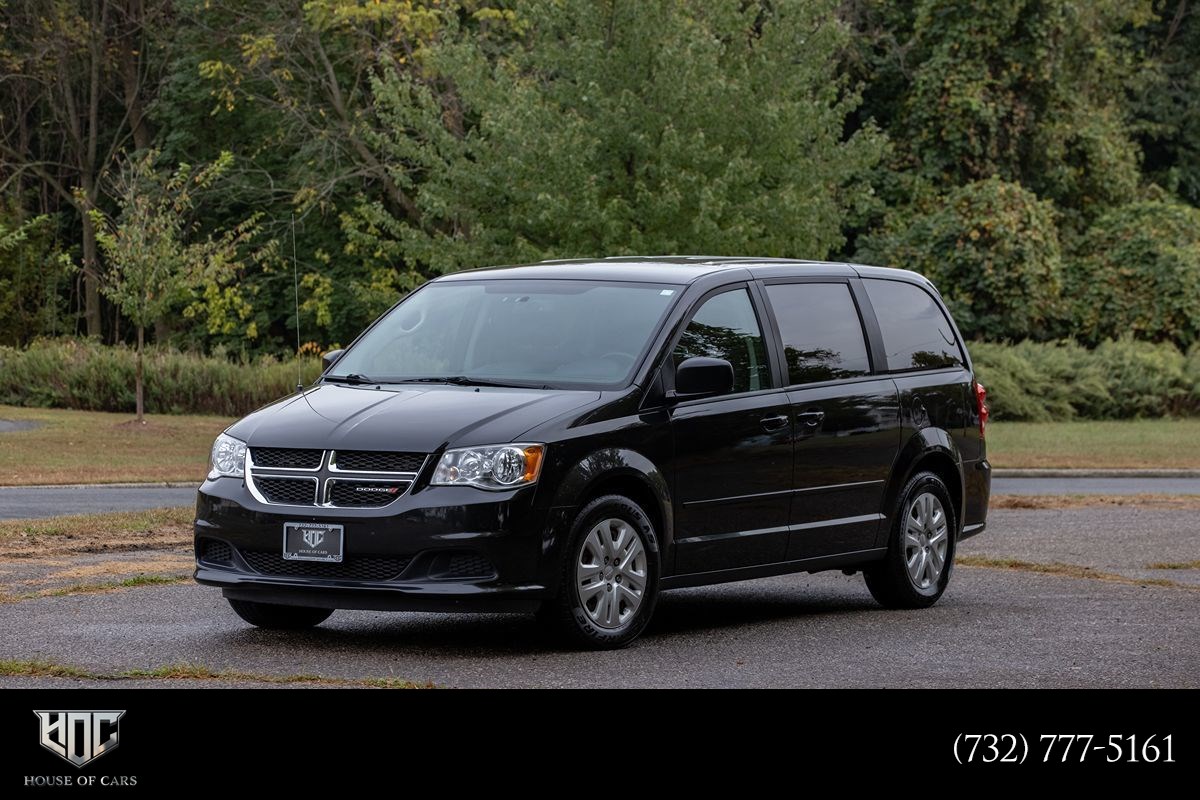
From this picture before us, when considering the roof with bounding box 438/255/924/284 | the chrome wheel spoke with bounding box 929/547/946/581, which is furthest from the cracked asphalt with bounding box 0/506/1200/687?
the roof with bounding box 438/255/924/284

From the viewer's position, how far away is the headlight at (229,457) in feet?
30.9

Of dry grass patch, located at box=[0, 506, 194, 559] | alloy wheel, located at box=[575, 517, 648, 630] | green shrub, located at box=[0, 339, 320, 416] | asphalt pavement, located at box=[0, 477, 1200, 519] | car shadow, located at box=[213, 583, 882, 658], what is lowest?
green shrub, located at box=[0, 339, 320, 416]

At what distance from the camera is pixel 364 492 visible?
898cm

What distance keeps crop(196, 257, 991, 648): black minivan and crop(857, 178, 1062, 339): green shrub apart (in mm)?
30631

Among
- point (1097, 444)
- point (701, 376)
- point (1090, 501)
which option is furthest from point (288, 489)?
point (1097, 444)

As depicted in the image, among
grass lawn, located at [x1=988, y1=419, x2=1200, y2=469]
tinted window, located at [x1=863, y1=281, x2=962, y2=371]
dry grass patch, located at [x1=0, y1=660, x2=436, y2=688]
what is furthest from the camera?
grass lawn, located at [x1=988, y1=419, x2=1200, y2=469]

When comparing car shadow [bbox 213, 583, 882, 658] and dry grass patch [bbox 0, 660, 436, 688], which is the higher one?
dry grass patch [bbox 0, 660, 436, 688]

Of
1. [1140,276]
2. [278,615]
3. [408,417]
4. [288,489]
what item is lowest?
[1140,276]

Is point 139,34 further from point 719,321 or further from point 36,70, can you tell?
point 719,321

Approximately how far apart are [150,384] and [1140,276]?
2098 cm

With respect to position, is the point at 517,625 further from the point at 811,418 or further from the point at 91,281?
the point at 91,281

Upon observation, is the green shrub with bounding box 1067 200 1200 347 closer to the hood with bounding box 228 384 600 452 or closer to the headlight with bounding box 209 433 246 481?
the hood with bounding box 228 384 600 452

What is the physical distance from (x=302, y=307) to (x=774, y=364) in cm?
3741

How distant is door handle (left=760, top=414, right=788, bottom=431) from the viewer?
10352 millimetres
